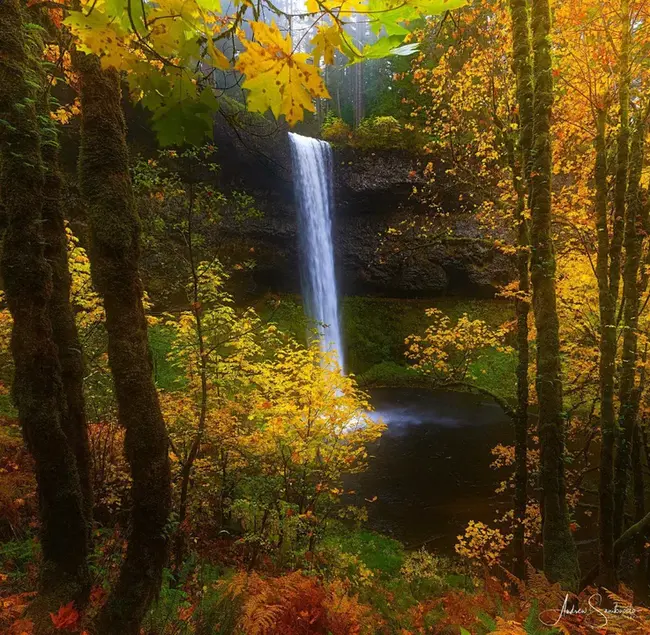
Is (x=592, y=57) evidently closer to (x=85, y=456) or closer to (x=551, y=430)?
(x=551, y=430)

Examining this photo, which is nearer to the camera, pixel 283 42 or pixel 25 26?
pixel 283 42

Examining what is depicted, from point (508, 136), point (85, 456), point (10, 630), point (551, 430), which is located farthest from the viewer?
point (508, 136)

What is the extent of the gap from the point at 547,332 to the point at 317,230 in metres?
21.6

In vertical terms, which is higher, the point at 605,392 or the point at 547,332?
the point at 547,332

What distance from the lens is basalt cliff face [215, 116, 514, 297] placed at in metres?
23.4

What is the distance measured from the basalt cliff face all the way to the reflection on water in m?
8.18

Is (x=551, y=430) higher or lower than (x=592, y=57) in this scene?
lower

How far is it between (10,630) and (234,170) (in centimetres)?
2267

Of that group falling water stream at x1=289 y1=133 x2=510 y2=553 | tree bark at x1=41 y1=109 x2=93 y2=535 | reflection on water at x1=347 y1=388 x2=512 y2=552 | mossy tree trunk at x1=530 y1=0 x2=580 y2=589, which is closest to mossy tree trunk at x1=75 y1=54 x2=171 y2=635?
tree bark at x1=41 y1=109 x2=93 y2=535

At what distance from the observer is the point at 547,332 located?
3359 mm

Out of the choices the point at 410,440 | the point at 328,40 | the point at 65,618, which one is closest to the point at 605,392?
the point at 328,40

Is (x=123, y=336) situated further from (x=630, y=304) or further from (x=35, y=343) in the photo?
(x=630, y=304)

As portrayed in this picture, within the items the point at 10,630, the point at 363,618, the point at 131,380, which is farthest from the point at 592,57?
the point at 10,630

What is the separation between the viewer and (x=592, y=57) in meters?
5.99
